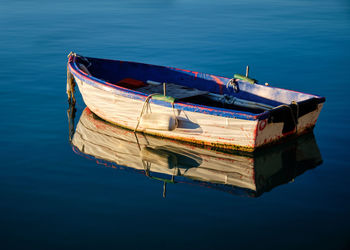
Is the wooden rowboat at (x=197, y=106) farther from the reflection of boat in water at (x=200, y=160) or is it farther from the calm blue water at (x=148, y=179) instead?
the calm blue water at (x=148, y=179)

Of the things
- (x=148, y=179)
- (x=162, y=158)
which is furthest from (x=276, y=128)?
(x=148, y=179)

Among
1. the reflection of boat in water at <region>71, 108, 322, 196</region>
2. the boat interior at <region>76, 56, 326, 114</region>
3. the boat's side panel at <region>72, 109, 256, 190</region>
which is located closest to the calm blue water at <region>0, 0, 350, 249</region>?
the reflection of boat in water at <region>71, 108, 322, 196</region>

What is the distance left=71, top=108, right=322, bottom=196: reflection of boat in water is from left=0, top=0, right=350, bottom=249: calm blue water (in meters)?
0.26

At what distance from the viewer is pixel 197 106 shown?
8523 millimetres

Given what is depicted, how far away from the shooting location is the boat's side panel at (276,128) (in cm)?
829

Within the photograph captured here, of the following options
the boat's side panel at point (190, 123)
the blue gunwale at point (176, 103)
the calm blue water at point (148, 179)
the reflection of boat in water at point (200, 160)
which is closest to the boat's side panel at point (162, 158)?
the reflection of boat in water at point (200, 160)

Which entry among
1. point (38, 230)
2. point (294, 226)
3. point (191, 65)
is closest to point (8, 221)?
point (38, 230)

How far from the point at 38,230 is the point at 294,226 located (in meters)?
3.51

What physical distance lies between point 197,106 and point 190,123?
18.5 inches

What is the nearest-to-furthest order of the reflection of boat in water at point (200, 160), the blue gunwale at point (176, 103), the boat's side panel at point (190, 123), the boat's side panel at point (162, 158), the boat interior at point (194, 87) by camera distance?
the reflection of boat in water at point (200, 160), the boat's side panel at point (162, 158), the blue gunwale at point (176, 103), the boat's side panel at point (190, 123), the boat interior at point (194, 87)

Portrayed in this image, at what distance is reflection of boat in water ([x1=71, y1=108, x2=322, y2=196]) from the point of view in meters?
7.68

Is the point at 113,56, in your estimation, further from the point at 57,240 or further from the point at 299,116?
the point at 57,240

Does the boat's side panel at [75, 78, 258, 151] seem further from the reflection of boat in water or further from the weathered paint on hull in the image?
the reflection of boat in water

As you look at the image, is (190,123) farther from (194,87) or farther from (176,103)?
(194,87)
